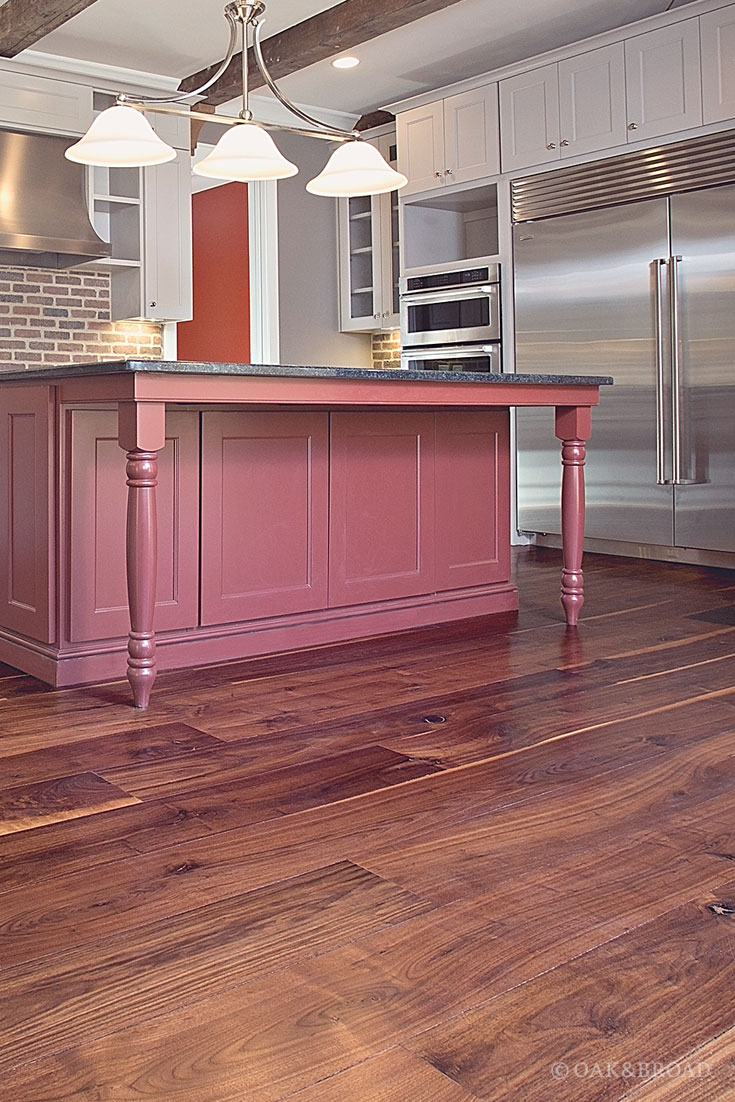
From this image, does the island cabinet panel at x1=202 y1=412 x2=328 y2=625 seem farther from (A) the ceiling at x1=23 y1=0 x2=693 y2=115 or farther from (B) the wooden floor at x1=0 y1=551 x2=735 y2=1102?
(A) the ceiling at x1=23 y1=0 x2=693 y2=115

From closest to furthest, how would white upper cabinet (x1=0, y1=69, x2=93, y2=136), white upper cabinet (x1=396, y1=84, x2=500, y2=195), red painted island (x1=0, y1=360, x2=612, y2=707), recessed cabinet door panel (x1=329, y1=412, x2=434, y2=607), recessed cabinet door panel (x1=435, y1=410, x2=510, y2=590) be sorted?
1. red painted island (x1=0, y1=360, x2=612, y2=707)
2. recessed cabinet door panel (x1=329, y1=412, x2=434, y2=607)
3. recessed cabinet door panel (x1=435, y1=410, x2=510, y2=590)
4. white upper cabinet (x1=0, y1=69, x2=93, y2=136)
5. white upper cabinet (x1=396, y1=84, x2=500, y2=195)

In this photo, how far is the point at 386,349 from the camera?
7.52 metres

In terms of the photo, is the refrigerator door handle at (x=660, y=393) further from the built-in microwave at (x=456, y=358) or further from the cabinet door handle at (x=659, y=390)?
the built-in microwave at (x=456, y=358)

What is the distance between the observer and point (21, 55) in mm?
5828

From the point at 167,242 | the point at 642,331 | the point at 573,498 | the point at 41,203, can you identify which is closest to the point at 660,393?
the point at 642,331

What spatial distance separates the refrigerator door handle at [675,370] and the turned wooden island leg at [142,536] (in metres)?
3.12

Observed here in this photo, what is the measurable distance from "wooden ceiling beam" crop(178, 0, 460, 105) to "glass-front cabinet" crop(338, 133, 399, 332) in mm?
1231

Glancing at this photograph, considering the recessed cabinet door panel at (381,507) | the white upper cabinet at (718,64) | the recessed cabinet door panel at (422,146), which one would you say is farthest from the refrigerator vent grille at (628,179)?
the recessed cabinet door panel at (381,507)

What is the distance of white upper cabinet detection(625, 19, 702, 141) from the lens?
491cm

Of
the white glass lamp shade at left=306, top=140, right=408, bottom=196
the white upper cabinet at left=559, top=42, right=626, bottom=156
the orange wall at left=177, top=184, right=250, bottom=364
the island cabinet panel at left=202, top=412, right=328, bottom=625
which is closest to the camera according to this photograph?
the island cabinet panel at left=202, top=412, right=328, bottom=625

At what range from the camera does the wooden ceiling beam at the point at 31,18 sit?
4902 millimetres

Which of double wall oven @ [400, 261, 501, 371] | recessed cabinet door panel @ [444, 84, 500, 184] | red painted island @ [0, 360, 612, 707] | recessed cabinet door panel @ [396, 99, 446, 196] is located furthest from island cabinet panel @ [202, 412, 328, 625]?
recessed cabinet door panel @ [396, 99, 446, 196]

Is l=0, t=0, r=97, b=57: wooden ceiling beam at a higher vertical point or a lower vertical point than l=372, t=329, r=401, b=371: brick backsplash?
higher

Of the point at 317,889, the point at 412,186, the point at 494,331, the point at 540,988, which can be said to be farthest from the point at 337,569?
the point at 412,186
